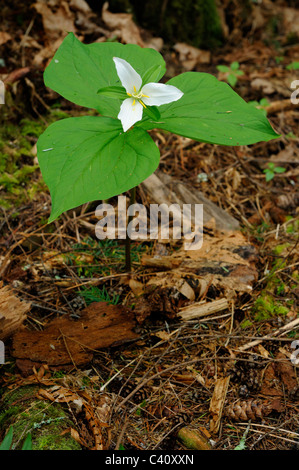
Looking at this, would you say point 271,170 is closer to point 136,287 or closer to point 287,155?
point 287,155

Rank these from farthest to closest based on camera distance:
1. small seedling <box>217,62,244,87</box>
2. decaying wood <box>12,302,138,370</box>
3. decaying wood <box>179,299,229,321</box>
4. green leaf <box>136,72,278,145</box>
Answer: small seedling <box>217,62,244,87</box> → decaying wood <box>179,299,229,321</box> → decaying wood <box>12,302,138,370</box> → green leaf <box>136,72,278,145</box>

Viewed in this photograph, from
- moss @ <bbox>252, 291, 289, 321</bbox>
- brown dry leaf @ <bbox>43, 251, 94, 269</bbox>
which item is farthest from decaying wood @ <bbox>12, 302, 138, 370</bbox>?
moss @ <bbox>252, 291, 289, 321</bbox>

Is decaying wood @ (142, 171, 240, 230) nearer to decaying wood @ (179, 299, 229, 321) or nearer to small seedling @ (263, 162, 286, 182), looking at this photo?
small seedling @ (263, 162, 286, 182)

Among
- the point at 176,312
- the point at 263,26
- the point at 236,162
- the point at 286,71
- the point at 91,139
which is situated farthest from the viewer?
the point at 263,26

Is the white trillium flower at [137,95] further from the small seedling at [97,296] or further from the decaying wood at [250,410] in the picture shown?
the decaying wood at [250,410]

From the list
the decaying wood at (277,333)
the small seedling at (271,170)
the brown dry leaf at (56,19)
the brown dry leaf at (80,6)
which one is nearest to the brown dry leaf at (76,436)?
the decaying wood at (277,333)
